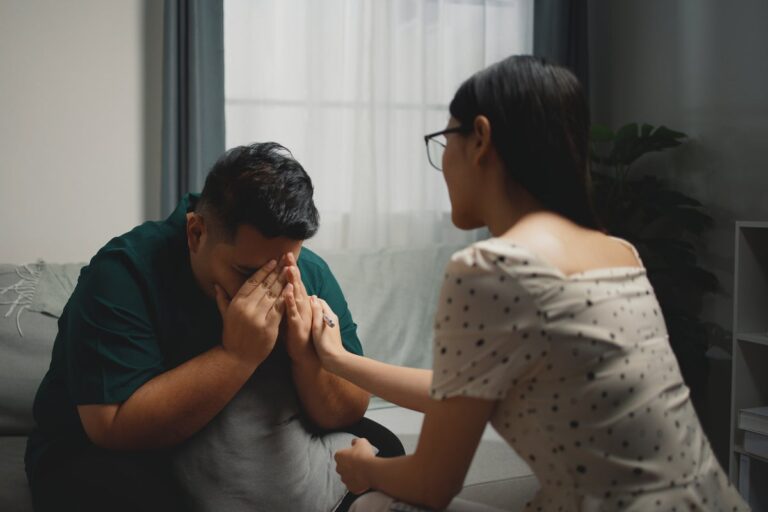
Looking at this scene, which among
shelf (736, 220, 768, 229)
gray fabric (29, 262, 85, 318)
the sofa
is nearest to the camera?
the sofa

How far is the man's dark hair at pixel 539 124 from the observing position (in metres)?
1.01

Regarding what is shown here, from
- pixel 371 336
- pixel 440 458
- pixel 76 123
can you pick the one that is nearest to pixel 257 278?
pixel 440 458

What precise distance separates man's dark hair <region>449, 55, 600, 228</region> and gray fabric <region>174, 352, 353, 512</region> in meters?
0.68

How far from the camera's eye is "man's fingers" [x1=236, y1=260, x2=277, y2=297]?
54.6 inches

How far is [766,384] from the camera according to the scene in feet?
8.24

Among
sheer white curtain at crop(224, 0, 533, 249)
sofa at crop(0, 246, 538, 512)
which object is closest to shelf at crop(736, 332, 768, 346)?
sofa at crop(0, 246, 538, 512)

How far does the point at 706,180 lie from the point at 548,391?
7.70ft

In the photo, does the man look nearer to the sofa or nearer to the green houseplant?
the sofa

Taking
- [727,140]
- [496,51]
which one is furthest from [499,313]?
[496,51]

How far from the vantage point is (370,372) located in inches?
55.4

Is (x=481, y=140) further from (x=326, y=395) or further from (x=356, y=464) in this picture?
(x=326, y=395)

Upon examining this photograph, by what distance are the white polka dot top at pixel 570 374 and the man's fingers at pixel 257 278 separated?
1.61 ft

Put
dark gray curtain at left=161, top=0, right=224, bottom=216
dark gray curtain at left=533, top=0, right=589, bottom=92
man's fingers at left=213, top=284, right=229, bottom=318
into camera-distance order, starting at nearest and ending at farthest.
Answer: man's fingers at left=213, top=284, right=229, bottom=318
dark gray curtain at left=161, top=0, right=224, bottom=216
dark gray curtain at left=533, top=0, right=589, bottom=92

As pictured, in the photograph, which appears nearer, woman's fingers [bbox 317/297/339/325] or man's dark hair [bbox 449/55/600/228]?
man's dark hair [bbox 449/55/600/228]
